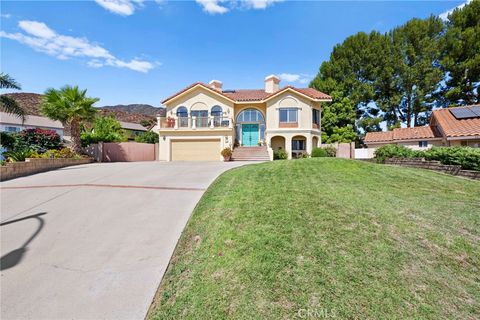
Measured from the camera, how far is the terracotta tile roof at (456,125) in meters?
18.1

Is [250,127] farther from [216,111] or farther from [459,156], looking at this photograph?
[459,156]

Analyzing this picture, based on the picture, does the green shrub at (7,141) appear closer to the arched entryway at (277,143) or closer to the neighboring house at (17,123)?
the arched entryway at (277,143)

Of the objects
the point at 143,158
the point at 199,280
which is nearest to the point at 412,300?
the point at 199,280

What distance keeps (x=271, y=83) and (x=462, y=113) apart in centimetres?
1724

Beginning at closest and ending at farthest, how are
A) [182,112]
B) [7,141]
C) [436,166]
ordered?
[436,166]
[7,141]
[182,112]

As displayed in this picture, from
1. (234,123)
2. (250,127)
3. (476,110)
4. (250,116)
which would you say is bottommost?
(250,127)

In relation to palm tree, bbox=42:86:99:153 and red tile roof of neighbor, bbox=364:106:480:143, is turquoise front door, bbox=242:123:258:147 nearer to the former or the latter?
palm tree, bbox=42:86:99:153

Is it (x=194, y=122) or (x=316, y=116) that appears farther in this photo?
(x=316, y=116)

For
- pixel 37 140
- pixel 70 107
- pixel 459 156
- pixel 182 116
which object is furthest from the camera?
pixel 182 116

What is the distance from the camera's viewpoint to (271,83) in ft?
82.4

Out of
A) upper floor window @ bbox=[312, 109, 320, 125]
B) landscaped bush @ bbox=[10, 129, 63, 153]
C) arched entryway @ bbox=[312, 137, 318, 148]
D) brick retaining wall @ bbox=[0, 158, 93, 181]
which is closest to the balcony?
landscaped bush @ bbox=[10, 129, 63, 153]

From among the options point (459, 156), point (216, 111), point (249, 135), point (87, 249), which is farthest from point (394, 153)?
point (87, 249)

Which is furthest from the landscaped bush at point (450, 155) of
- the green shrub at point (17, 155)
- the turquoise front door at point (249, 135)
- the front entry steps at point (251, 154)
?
the green shrub at point (17, 155)

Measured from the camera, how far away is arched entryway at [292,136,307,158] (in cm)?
2259
